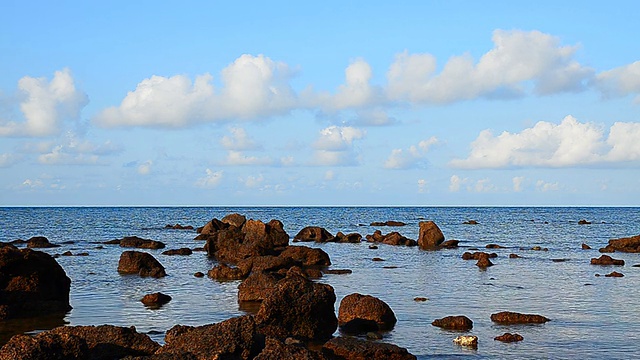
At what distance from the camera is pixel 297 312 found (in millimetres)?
24344

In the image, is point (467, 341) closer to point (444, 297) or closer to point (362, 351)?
point (362, 351)

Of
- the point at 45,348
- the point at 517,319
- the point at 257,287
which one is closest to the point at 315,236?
the point at 257,287

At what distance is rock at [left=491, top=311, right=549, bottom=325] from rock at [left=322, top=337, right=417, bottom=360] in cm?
745

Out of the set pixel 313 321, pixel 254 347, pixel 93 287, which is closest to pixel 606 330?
pixel 313 321

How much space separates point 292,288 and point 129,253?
24.2 metres

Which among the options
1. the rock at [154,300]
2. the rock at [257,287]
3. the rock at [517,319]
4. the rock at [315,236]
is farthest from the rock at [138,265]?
the rock at [315,236]

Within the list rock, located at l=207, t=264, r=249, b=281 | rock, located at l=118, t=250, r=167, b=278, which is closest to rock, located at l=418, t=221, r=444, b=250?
rock, located at l=207, t=264, r=249, b=281

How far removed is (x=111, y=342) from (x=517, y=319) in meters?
15.0

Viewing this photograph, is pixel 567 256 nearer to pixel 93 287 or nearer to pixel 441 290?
pixel 441 290

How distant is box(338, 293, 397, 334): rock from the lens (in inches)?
1013

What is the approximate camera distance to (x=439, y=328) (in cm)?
2578

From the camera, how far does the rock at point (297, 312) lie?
2412cm

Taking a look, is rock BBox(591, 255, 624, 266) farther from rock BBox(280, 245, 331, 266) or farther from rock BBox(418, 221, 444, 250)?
rock BBox(418, 221, 444, 250)

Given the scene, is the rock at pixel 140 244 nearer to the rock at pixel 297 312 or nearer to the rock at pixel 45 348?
the rock at pixel 297 312
